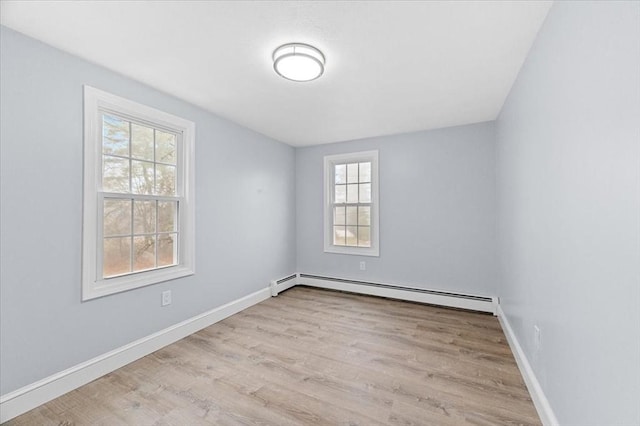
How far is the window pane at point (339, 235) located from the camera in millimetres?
4461

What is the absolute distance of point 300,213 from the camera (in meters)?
4.73

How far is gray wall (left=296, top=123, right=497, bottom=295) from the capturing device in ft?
11.3

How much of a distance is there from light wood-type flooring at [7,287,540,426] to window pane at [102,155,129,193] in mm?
1489

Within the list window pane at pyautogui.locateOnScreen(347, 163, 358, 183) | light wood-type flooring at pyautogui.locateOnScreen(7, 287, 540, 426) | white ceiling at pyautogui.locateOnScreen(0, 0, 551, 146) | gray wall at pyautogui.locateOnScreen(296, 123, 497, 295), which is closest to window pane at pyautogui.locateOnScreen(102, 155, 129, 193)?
white ceiling at pyautogui.locateOnScreen(0, 0, 551, 146)

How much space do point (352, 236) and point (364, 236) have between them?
0.20 meters

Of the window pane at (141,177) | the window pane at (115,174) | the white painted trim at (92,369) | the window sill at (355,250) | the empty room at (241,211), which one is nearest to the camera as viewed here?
the empty room at (241,211)

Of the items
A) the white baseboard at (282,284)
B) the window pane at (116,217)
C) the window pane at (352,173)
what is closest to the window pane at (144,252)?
the window pane at (116,217)

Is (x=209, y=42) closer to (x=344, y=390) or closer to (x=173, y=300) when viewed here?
(x=173, y=300)

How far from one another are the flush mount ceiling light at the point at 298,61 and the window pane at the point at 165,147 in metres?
1.39

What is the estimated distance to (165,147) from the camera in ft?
8.86

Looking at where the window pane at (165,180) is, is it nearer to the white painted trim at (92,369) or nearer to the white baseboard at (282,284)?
the white painted trim at (92,369)

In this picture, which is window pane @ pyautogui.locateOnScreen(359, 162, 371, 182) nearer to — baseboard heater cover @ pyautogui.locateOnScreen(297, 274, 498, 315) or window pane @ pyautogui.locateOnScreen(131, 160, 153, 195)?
baseboard heater cover @ pyautogui.locateOnScreen(297, 274, 498, 315)

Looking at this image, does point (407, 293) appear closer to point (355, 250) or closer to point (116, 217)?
point (355, 250)

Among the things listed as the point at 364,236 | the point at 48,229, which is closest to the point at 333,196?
the point at 364,236
